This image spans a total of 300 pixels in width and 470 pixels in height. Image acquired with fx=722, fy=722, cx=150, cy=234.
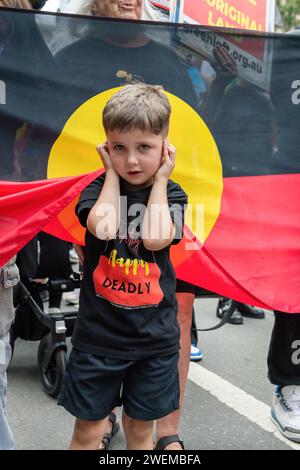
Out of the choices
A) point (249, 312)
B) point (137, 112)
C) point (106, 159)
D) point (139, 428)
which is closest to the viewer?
point (137, 112)

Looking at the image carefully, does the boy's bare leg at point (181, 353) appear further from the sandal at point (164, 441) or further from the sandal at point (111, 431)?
the sandal at point (111, 431)

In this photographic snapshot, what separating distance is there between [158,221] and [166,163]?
0.19 metres

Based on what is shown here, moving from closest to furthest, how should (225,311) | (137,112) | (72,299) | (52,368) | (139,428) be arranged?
(137,112)
(139,428)
(52,368)
(72,299)
(225,311)

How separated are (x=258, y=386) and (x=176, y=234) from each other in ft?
6.53

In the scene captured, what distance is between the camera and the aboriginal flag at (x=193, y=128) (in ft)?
8.68

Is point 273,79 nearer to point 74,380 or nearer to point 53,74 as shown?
point 53,74

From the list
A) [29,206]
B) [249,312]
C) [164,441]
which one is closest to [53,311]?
[164,441]

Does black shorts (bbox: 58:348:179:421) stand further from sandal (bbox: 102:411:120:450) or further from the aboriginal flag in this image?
sandal (bbox: 102:411:120:450)

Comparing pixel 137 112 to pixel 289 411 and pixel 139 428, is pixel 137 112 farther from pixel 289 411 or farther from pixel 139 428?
pixel 289 411

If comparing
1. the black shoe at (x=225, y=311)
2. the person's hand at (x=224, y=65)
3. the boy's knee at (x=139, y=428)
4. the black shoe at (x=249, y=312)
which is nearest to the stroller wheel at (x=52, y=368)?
the boy's knee at (x=139, y=428)

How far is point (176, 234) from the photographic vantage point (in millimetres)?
2289

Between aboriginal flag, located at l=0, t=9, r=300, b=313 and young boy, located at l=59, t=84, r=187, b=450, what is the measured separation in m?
0.28

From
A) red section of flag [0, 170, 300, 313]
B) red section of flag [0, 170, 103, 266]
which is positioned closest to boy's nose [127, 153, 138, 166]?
red section of flag [0, 170, 103, 266]

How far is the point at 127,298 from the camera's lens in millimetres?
2254
